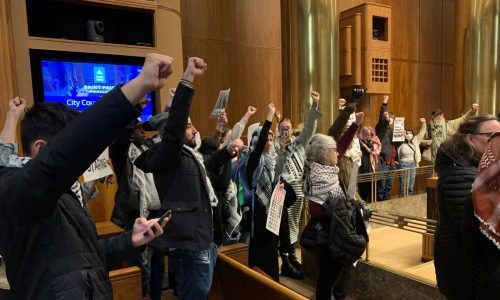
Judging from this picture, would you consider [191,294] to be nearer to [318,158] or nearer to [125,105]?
[318,158]

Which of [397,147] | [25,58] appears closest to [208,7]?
[25,58]

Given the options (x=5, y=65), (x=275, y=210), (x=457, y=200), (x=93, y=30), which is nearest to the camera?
(x=457, y=200)

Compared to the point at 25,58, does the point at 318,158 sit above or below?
below

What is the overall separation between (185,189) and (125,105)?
116cm

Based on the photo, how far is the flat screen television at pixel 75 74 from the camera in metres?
3.60

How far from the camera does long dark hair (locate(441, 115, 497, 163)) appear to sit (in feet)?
5.03

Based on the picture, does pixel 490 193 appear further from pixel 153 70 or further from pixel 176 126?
pixel 176 126

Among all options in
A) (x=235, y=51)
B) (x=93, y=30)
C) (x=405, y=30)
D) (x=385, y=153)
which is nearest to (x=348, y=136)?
(x=93, y=30)

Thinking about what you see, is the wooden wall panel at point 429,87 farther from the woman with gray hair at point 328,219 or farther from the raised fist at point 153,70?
the raised fist at point 153,70

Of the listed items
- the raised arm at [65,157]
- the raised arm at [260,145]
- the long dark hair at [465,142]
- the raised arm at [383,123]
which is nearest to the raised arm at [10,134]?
the raised arm at [65,157]

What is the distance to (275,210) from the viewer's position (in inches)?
99.0

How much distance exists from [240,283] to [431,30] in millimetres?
7992

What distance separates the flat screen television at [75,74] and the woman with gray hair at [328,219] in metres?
2.30

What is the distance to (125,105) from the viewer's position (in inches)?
28.1
